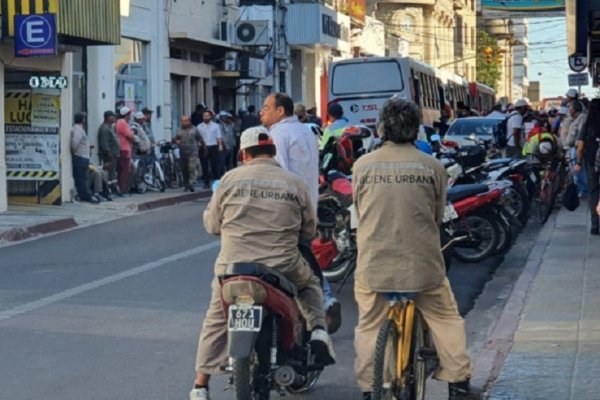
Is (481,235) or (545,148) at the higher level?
(545,148)

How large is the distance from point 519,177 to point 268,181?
451 inches

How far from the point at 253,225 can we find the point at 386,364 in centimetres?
117

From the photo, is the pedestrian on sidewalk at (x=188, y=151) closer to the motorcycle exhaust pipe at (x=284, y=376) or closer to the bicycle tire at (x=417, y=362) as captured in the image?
the motorcycle exhaust pipe at (x=284, y=376)

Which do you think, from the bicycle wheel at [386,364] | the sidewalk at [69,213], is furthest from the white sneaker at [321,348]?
the sidewalk at [69,213]

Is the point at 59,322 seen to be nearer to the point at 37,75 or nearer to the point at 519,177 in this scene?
the point at 519,177

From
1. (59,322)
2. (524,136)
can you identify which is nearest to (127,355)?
(59,322)

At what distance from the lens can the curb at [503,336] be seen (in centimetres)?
876

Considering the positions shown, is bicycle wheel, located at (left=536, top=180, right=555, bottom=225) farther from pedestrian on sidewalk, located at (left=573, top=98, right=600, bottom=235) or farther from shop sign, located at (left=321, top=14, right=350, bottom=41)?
shop sign, located at (left=321, top=14, right=350, bottom=41)

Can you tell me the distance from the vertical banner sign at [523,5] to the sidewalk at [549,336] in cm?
853

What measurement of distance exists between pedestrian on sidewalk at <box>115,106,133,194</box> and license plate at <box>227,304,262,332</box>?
2033cm

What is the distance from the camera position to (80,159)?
25.2m

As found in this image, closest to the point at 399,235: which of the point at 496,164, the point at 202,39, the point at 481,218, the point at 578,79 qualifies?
the point at 481,218

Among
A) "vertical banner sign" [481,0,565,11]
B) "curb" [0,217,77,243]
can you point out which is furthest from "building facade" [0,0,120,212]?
"vertical banner sign" [481,0,565,11]

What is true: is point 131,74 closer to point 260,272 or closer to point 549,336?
point 549,336
